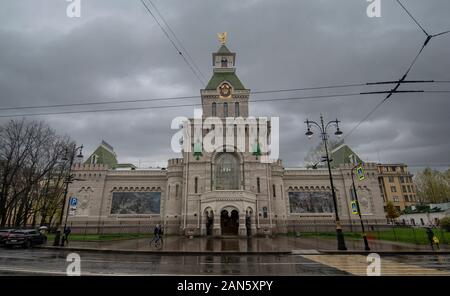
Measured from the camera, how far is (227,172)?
114 ft

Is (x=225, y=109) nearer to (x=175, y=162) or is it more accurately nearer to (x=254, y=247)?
(x=175, y=162)

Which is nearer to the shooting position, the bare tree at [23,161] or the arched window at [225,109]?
the bare tree at [23,161]

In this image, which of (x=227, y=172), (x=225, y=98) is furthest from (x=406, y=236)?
(x=225, y=98)

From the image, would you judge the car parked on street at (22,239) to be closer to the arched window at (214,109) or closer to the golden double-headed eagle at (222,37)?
the arched window at (214,109)

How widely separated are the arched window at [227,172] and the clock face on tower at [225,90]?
11012mm

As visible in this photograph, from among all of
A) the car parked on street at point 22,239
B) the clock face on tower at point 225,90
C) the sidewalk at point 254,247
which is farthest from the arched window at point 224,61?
the car parked on street at point 22,239

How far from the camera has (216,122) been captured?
36250mm

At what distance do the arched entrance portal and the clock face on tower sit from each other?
19600 mm

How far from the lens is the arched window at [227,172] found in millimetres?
34094

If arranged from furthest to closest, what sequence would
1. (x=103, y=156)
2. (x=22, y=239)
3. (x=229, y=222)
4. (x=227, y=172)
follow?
(x=103, y=156) < (x=227, y=172) < (x=229, y=222) < (x=22, y=239)

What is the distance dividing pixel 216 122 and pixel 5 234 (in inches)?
1052

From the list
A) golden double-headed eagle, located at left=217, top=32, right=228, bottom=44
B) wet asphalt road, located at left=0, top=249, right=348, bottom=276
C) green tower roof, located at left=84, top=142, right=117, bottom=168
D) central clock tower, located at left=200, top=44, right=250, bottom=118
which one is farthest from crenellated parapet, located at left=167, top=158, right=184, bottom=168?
wet asphalt road, located at left=0, top=249, right=348, bottom=276

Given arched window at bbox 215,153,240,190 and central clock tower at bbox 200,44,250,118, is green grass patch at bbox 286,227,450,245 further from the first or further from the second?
central clock tower at bbox 200,44,250,118

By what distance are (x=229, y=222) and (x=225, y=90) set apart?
2222 cm
